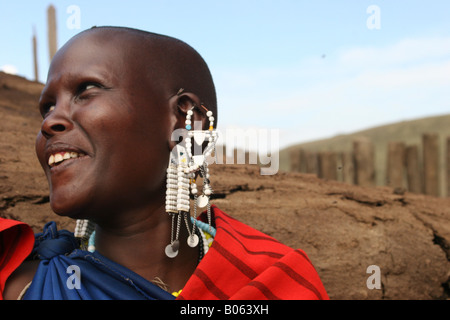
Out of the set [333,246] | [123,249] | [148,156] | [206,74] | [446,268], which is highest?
[206,74]

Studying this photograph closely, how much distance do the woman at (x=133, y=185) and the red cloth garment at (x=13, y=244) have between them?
0.06 m

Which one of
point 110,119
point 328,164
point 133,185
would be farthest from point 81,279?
point 328,164

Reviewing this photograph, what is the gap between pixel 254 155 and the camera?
10.3 ft

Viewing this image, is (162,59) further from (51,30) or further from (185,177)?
(51,30)

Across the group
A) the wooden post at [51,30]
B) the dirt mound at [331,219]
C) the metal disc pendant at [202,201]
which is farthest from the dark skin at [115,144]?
the wooden post at [51,30]

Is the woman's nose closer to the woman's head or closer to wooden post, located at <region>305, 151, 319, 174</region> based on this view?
the woman's head

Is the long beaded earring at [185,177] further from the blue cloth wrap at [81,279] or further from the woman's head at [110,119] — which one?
the blue cloth wrap at [81,279]

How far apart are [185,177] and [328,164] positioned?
7564mm

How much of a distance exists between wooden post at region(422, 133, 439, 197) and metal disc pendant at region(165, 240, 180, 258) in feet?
26.2

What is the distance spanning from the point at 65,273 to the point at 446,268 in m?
3.54

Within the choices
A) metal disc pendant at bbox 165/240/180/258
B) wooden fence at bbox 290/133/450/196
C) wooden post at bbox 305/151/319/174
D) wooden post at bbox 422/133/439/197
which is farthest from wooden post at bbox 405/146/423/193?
metal disc pendant at bbox 165/240/180/258

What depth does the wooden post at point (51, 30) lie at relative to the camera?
1018cm
